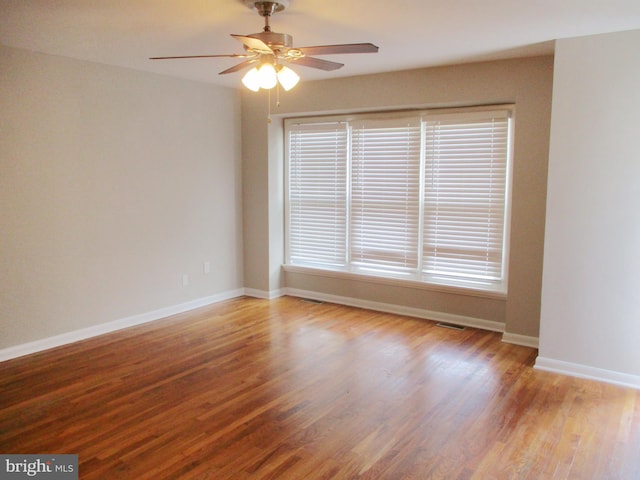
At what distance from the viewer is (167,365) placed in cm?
400

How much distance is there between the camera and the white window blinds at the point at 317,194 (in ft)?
19.0

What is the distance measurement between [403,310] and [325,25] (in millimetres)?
3137

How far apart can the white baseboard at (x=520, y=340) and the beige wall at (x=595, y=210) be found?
539 millimetres

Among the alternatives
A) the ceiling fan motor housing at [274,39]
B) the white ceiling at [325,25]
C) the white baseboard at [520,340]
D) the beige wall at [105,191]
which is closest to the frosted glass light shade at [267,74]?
the ceiling fan motor housing at [274,39]

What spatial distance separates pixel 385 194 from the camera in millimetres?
5484

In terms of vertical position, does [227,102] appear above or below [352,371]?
above

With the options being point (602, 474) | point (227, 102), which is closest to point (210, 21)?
point (227, 102)

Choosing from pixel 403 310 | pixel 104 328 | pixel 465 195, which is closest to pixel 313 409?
pixel 403 310

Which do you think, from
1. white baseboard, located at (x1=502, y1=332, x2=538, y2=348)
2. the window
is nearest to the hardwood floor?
white baseboard, located at (x1=502, y1=332, x2=538, y2=348)

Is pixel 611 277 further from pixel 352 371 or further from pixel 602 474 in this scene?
pixel 352 371

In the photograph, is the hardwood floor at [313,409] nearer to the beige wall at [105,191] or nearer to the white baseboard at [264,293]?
the beige wall at [105,191]

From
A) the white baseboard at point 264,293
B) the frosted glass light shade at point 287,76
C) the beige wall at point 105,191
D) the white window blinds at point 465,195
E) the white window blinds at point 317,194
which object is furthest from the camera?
the white baseboard at point 264,293

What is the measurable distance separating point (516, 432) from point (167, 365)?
2.60 metres

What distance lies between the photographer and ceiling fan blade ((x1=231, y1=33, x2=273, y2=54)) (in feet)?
9.01
